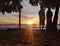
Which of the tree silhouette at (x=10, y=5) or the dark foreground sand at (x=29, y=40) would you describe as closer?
the dark foreground sand at (x=29, y=40)

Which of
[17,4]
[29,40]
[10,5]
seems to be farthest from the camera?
[10,5]

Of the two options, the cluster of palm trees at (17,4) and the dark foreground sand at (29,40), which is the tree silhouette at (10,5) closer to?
the cluster of palm trees at (17,4)

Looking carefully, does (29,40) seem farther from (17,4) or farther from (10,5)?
(10,5)

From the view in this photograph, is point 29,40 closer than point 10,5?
Yes

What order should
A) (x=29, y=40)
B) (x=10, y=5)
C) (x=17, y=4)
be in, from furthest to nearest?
(x=10, y=5) → (x=17, y=4) → (x=29, y=40)

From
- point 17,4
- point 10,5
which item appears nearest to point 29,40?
point 17,4

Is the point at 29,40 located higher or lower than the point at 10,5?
lower

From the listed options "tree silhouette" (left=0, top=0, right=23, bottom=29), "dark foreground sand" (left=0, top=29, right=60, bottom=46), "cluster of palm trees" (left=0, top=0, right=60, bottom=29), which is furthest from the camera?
"tree silhouette" (left=0, top=0, right=23, bottom=29)

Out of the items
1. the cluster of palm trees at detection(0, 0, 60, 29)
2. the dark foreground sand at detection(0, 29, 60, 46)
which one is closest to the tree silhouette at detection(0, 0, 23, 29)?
the cluster of palm trees at detection(0, 0, 60, 29)

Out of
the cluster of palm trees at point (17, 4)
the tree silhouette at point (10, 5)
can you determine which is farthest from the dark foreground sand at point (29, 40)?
the tree silhouette at point (10, 5)

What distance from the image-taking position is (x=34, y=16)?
125 feet

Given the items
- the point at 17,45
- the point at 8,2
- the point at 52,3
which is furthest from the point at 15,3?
the point at 17,45

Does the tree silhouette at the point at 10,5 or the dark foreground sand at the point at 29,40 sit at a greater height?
the tree silhouette at the point at 10,5

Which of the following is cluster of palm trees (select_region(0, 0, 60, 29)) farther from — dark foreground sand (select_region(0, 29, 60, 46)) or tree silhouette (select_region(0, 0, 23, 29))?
dark foreground sand (select_region(0, 29, 60, 46))
